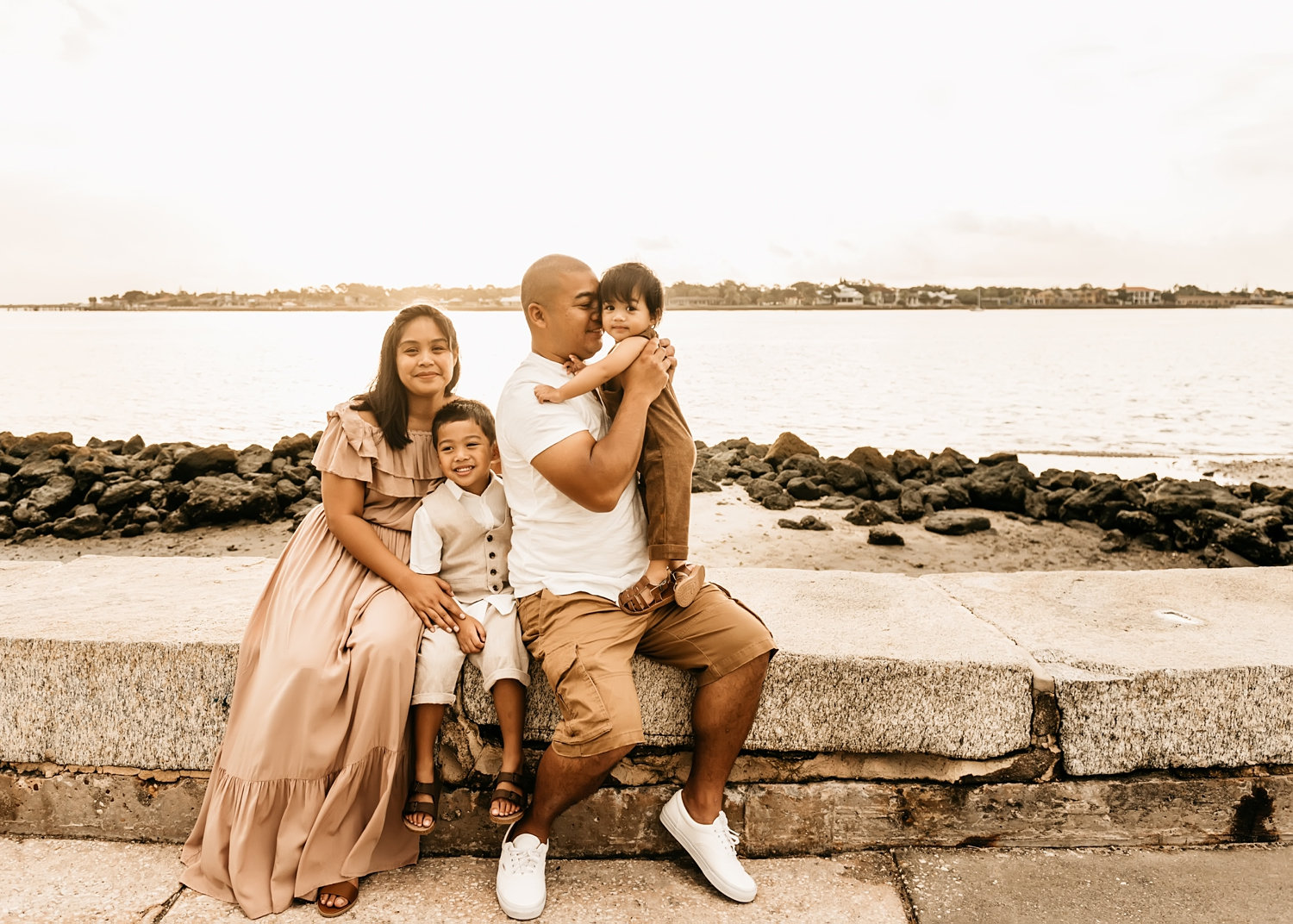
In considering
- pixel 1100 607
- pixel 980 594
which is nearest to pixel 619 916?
pixel 980 594

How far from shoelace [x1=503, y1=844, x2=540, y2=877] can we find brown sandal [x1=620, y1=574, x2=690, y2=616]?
2.34 ft

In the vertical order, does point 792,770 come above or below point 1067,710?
below

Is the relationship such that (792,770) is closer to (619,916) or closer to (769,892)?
(769,892)

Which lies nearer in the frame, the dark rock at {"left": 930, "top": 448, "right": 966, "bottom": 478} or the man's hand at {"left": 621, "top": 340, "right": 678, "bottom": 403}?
the man's hand at {"left": 621, "top": 340, "right": 678, "bottom": 403}

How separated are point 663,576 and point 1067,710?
124 centimetres

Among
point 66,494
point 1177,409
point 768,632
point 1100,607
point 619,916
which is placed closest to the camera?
point 619,916

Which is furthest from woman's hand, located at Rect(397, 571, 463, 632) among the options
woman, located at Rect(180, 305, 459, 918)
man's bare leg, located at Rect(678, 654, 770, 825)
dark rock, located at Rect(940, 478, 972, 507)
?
dark rock, located at Rect(940, 478, 972, 507)

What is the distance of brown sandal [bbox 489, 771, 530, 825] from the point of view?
2.56 m

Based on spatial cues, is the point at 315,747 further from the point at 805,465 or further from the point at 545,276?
the point at 805,465

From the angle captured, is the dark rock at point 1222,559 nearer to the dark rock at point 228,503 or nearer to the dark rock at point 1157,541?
the dark rock at point 1157,541

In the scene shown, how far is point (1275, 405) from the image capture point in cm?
2644

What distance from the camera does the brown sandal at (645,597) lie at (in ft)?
8.84

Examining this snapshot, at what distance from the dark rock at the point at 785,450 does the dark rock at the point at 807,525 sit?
11.7 ft

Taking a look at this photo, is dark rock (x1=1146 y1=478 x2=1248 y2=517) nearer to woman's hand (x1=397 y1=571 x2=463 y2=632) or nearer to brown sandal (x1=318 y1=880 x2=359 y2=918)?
woman's hand (x1=397 y1=571 x2=463 y2=632)
